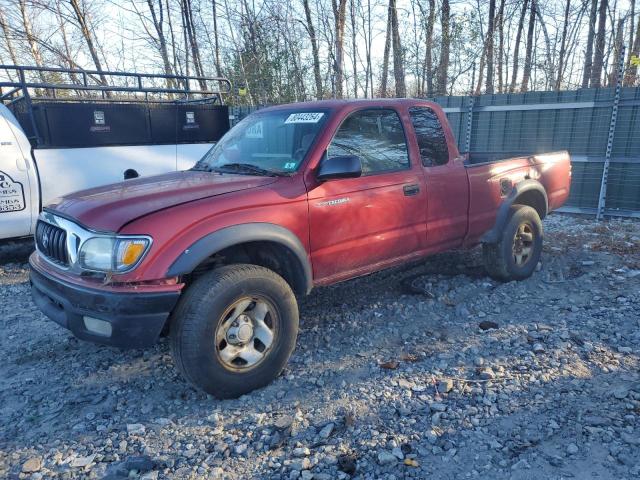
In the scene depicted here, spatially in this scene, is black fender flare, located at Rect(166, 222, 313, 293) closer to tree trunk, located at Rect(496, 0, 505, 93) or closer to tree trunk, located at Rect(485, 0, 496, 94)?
tree trunk, located at Rect(485, 0, 496, 94)

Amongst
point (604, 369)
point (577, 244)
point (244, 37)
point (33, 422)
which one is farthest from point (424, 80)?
point (33, 422)

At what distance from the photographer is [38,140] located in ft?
18.8

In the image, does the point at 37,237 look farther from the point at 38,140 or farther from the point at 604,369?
the point at 604,369

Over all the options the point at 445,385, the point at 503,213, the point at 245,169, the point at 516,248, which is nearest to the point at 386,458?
the point at 445,385

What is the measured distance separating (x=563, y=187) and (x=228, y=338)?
447 centimetres

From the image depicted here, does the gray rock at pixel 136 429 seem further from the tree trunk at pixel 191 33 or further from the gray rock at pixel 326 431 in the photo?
the tree trunk at pixel 191 33

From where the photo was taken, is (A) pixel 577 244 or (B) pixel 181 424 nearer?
(B) pixel 181 424

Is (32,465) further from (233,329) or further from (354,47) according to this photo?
(354,47)

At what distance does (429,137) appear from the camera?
4.19m

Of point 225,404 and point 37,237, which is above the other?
point 37,237

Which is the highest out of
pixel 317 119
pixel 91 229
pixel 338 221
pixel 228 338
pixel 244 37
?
pixel 244 37

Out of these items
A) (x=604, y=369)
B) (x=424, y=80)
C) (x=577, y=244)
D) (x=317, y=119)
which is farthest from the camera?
(x=424, y=80)

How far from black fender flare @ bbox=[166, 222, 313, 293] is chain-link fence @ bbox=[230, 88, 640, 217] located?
5.36 m

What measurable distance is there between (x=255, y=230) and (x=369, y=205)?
103cm
